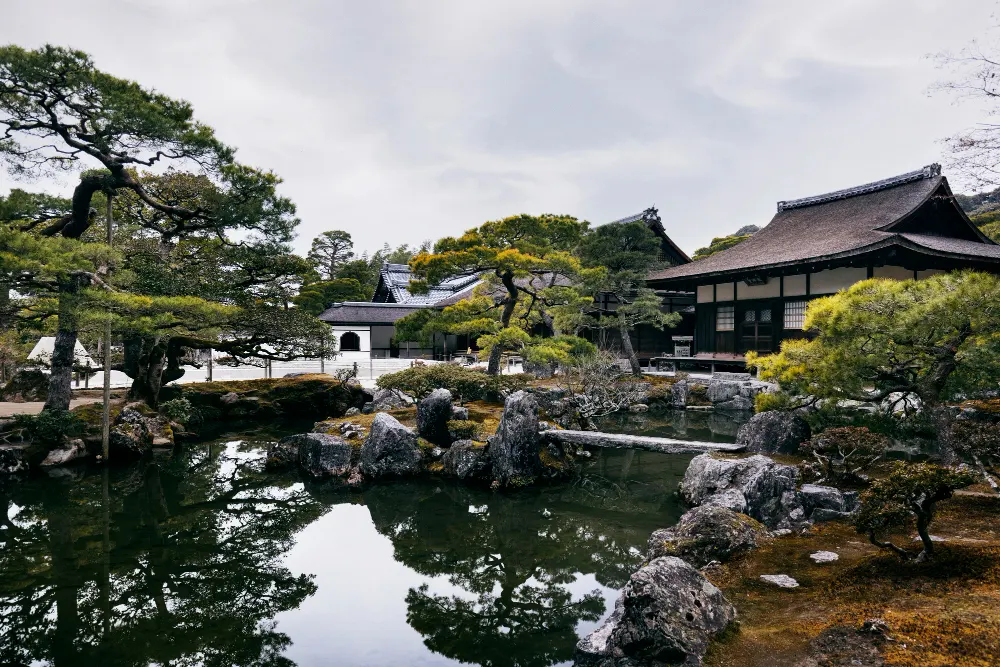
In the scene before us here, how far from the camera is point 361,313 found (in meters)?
32.5

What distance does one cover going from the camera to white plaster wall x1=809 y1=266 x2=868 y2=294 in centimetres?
1867

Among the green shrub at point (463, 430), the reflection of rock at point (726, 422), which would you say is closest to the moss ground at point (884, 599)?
the green shrub at point (463, 430)

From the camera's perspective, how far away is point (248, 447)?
50.0 ft

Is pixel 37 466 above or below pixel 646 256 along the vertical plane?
below

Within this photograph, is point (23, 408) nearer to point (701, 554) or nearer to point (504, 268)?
point (504, 268)

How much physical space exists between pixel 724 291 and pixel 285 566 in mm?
20686

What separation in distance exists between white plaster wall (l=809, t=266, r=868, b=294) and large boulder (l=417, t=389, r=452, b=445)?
14.6m

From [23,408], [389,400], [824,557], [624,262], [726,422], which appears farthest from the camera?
[624,262]

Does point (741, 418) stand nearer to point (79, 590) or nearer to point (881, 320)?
point (881, 320)

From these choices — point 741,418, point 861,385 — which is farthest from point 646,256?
point 861,385

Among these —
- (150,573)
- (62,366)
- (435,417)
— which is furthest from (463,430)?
(62,366)

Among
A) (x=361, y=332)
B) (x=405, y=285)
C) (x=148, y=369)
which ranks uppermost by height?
(x=405, y=285)

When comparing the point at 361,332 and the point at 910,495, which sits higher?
the point at 361,332

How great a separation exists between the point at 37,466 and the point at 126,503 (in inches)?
149
